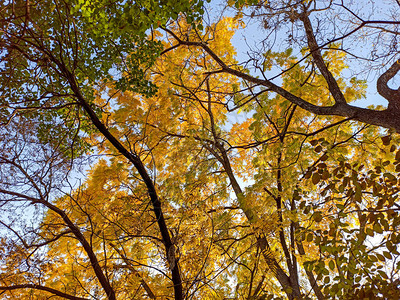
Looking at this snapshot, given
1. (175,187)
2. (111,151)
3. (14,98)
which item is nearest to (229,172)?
(175,187)

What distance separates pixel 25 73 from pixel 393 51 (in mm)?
5810

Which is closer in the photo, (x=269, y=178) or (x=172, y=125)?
(x=269, y=178)

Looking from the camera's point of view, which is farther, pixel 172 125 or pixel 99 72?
pixel 172 125

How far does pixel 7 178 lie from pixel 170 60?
3.65 meters

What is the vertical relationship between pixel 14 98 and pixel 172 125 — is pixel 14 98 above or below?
below

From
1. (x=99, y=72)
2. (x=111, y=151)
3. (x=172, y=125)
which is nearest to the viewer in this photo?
(x=99, y=72)

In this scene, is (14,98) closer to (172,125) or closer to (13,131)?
(13,131)

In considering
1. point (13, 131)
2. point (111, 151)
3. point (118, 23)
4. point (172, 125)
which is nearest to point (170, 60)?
point (172, 125)

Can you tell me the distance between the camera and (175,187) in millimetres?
4754

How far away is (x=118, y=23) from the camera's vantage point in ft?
11.6

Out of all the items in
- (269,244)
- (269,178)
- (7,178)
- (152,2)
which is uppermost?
(152,2)

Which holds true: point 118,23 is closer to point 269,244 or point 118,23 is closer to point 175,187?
point 175,187

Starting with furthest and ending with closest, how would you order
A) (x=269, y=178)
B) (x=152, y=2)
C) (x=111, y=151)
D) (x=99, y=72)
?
(x=111, y=151)
(x=99, y=72)
(x=269, y=178)
(x=152, y=2)

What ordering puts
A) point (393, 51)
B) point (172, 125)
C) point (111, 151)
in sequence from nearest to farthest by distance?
point (393, 51) → point (111, 151) → point (172, 125)
